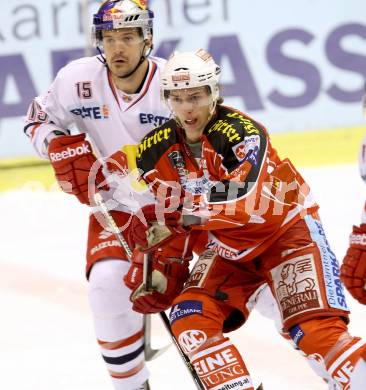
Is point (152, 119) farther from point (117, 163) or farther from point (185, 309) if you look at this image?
point (185, 309)

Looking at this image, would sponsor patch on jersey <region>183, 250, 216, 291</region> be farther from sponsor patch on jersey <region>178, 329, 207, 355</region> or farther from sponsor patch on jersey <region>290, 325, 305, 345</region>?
sponsor patch on jersey <region>290, 325, 305, 345</region>

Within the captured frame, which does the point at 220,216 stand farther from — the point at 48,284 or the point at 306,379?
the point at 48,284

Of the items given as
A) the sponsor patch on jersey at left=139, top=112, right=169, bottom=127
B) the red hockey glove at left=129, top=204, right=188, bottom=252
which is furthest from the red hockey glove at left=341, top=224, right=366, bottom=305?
the sponsor patch on jersey at left=139, top=112, right=169, bottom=127

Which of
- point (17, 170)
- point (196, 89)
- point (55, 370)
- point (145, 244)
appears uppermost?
point (196, 89)

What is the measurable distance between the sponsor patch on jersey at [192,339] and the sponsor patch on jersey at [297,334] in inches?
10.2

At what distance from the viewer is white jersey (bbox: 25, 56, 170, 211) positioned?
419 centimetres

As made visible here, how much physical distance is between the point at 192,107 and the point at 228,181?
0.88ft

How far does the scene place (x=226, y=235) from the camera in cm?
361

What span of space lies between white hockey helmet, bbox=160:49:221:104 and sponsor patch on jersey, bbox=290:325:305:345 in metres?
0.72

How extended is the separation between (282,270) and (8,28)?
3.63 metres

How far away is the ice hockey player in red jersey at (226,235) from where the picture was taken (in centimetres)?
341

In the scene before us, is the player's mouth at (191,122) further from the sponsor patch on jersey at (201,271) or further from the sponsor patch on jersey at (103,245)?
the sponsor patch on jersey at (103,245)

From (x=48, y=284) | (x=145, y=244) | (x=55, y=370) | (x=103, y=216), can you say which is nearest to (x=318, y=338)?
(x=145, y=244)

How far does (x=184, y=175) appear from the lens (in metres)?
3.65
